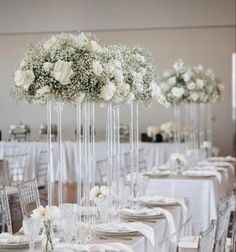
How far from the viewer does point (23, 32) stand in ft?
24.5

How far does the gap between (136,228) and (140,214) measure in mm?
428

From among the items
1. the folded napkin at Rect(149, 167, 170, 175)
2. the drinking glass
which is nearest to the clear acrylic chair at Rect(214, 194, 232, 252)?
the drinking glass

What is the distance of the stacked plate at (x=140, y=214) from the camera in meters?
4.48

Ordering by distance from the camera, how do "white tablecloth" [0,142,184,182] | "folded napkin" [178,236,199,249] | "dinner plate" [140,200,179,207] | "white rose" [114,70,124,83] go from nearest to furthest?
"white rose" [114,70,124,83] → "folded napkin" [178,236,199,249] → "dinner plate" [140,200,179,207] → "white tablecloth" [0,142,184,182]

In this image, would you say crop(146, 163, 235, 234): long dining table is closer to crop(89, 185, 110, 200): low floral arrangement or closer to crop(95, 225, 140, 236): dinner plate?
crop(89, 185, 110, 200): low floral arrangement

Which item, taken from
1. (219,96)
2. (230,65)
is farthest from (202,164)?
(230,65)

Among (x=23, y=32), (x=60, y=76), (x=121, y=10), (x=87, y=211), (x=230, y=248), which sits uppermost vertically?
(x=121, y=10)

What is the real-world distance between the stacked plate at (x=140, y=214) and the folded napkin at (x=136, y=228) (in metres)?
0.23

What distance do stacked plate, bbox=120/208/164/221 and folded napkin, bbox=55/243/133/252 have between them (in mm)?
824

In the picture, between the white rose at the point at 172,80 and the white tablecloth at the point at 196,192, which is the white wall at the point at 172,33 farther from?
the white tablecloth at the point at 196,192

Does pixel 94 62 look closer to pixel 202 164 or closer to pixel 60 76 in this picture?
pixel 60 76

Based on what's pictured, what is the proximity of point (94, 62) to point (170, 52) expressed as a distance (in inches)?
396

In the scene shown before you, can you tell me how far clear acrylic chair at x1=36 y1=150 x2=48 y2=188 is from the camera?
383 inches

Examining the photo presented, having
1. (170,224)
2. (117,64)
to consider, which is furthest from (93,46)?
(170,224)
